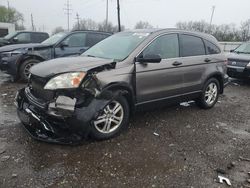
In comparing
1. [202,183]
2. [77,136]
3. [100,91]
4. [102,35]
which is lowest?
[202,183]

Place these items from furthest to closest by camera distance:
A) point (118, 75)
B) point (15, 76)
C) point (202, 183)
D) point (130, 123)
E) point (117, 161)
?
point (15, 76) → point (130, 123) → point (118, 75) → point (117, 161) → point (202, 183)

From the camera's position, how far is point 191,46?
612 centimetres

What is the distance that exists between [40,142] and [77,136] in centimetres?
60

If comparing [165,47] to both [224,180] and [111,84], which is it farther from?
[224,180]

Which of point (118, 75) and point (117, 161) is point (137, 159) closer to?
point (117, 161)

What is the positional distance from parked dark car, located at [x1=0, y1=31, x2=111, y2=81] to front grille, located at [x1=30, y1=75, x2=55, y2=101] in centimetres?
476

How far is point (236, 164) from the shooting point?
161 inches

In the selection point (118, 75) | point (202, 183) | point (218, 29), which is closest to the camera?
point (202, 183)

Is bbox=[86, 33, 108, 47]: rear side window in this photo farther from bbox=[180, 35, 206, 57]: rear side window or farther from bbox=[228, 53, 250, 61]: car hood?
bbox=[180, 35, 206, 57]: rear side window

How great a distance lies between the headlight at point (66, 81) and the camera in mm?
4152

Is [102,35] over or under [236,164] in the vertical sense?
over

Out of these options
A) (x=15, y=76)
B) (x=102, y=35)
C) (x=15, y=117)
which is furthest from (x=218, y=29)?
(x=15, y=117)

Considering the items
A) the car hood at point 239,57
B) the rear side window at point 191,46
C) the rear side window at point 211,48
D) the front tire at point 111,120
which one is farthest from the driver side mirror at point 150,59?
the car hood at point 239,57

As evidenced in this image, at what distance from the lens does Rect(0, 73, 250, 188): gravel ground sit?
3517 millimetres
